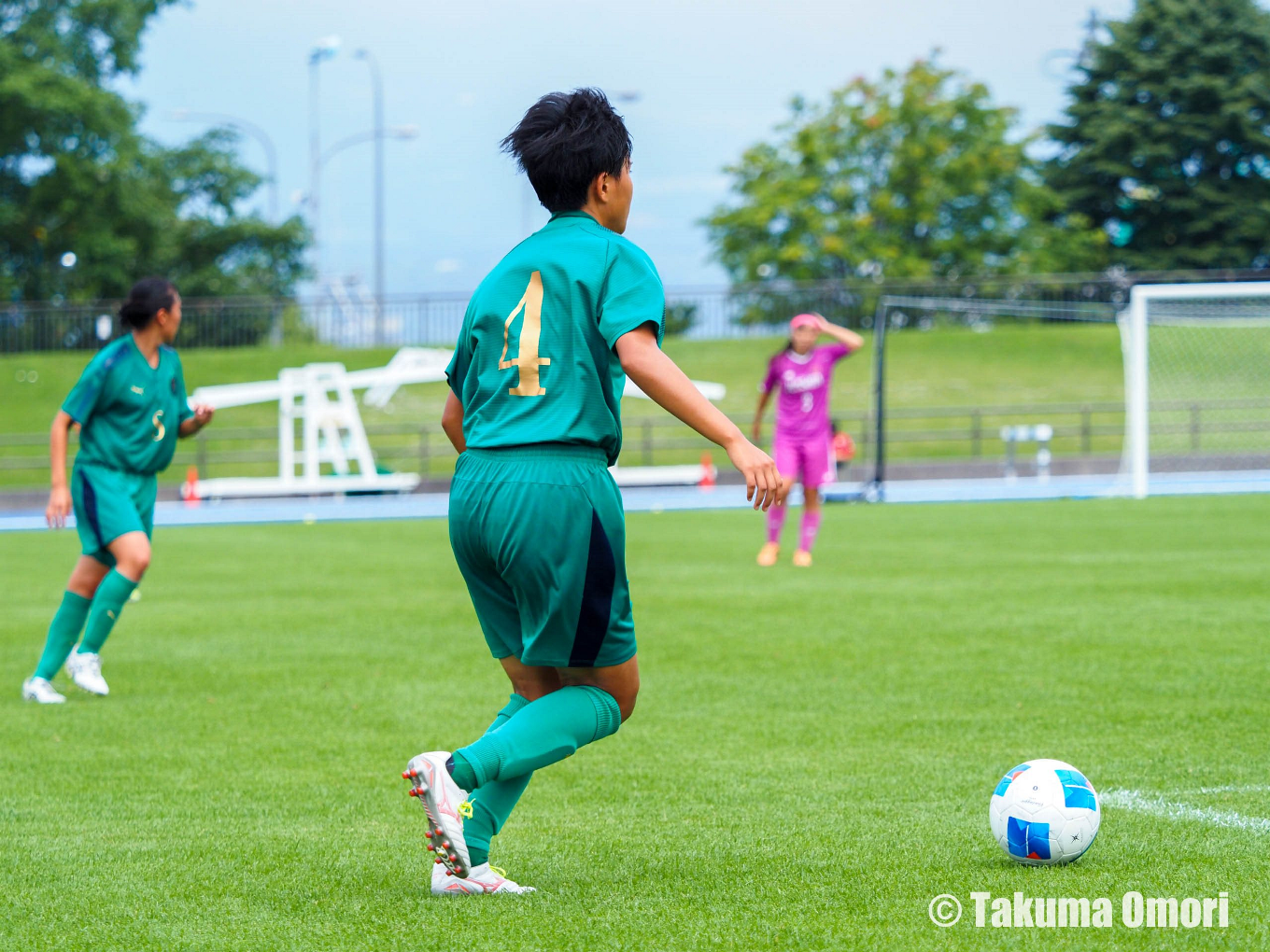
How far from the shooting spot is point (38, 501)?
85.4ft

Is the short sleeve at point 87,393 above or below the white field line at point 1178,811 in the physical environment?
above

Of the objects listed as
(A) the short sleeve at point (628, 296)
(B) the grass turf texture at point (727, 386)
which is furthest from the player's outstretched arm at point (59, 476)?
(B) the grass turf texture at point (727, 386)

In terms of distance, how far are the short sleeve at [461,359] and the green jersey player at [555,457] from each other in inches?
0.5

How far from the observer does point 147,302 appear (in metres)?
7.00

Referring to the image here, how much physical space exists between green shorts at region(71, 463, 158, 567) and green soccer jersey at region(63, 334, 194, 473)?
5cm

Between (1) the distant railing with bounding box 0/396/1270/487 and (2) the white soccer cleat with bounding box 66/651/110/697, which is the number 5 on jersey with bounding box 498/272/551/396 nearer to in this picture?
(2) the white soccer cleat with bounding box 66/651/110/697

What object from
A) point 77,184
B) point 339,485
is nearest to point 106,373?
point 339,485

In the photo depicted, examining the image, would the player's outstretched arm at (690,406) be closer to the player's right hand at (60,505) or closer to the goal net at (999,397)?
the player's right hand at (60,505)

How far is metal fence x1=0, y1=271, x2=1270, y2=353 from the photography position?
32344mm

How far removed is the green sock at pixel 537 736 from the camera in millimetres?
3264

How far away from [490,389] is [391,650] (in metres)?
5.18

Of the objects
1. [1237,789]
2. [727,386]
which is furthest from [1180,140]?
[1237,789]

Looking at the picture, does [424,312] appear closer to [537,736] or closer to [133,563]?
[133,563]

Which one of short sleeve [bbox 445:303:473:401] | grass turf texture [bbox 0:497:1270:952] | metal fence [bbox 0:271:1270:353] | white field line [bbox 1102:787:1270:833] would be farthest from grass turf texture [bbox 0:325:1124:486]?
short sleeve [bbox 445:303:473:401]
